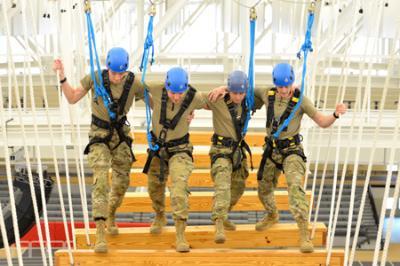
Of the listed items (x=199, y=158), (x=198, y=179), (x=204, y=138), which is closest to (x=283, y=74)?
(x=198, y=179)

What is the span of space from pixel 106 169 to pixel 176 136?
1.81ft

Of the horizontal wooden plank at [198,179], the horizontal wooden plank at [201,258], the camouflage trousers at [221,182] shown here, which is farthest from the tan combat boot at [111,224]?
the horizontal wooden plank at [198,179]

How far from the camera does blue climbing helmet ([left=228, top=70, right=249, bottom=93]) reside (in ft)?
15.1

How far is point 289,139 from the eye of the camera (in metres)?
4.75

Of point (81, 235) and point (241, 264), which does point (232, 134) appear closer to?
point (241, 264)

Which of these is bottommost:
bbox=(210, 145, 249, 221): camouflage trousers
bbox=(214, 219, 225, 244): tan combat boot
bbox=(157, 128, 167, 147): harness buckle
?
bbox=(214, 219, 225, 244): tan combat boot

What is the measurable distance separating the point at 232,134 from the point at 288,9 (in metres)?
7.21

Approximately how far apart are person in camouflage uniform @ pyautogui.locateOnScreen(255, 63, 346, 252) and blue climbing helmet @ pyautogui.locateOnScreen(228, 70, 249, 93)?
22cm

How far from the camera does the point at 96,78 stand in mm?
4695

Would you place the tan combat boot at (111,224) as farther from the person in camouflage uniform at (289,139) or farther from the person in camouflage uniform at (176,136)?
the person in camouflage uniform at (289,139)

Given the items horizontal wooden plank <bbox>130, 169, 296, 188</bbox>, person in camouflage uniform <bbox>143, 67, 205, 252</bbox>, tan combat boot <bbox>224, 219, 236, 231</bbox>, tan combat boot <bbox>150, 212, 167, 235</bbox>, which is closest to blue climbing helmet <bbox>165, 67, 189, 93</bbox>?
person in camouflage uniform <bbox>143, 67, 205, 252</bbox>

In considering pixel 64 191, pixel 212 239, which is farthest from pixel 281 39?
pixel 212 239

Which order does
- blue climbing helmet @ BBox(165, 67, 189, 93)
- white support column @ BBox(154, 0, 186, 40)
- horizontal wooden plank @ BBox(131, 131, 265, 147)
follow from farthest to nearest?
white support column @ BBox(154, 0, 186, 40) < horizontal wooden plank @ BBox(131, 131, 265, 147) < blue climbing helmet @ BBox(165, 67, 189, 93)

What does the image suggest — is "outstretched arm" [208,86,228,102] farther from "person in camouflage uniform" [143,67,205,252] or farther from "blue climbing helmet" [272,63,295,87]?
"blue climbing helmet" [272,63,295,87]
